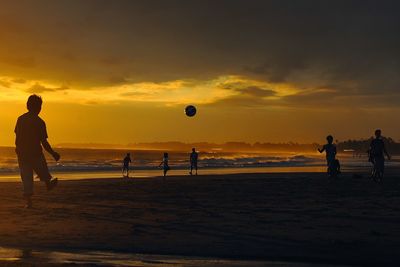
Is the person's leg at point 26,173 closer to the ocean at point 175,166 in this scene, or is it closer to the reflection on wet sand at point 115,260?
the reflection on wet sand at point 115,260

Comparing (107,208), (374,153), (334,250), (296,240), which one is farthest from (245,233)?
(374,153)

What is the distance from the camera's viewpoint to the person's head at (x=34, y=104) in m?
12.3

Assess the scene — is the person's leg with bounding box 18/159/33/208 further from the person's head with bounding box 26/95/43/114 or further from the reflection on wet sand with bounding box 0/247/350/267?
the reflection on wet sand with bounding box 0/247/350/267

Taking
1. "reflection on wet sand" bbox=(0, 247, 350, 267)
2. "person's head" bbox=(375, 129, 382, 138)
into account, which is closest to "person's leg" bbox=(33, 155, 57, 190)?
"reflection on wet sand" bbox=(0, 247, 350, 267)

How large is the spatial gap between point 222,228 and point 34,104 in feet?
15.9

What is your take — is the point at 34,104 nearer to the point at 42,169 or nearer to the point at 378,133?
the point at 42,169

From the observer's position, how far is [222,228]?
10164 millimetres

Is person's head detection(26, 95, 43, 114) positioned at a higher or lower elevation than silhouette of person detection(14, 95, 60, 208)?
higher

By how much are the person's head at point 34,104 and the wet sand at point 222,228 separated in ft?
7.09

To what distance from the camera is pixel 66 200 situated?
16.7 metres

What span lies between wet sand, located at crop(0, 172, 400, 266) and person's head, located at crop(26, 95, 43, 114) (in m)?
2.16

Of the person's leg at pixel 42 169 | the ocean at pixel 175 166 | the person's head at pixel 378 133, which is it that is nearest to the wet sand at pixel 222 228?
the person's leg at pixel 42 169

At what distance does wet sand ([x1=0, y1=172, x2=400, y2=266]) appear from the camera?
7898 mm

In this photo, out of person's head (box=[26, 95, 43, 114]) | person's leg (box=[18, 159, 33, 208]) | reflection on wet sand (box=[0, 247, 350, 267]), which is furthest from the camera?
person's leg (box=[18, 159, 33, 208])
